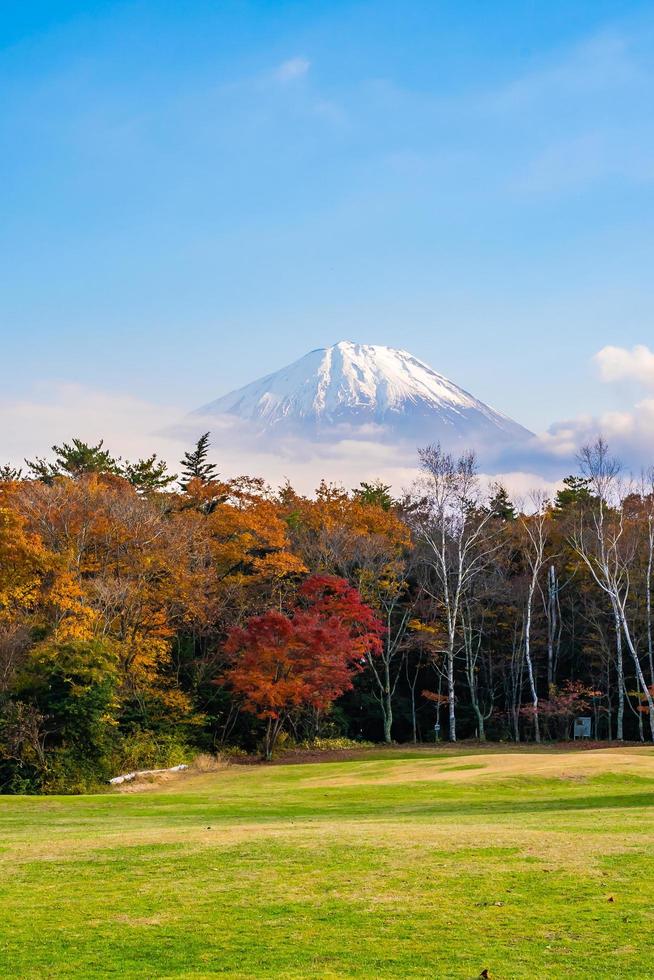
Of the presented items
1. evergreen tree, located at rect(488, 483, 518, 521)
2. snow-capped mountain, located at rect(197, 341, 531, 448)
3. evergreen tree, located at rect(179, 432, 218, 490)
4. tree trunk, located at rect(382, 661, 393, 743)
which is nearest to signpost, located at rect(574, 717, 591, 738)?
tree trunk, located at rect(382, 661, 393, 743)

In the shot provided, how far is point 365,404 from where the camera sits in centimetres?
15562

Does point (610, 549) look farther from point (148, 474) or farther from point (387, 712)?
point (148, 474)

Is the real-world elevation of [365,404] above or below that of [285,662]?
above

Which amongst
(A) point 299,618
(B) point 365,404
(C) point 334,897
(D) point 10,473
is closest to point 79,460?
(D) point 10,473

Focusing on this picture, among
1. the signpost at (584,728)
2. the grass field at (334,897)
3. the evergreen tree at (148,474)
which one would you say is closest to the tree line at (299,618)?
the signpost at (584,728)

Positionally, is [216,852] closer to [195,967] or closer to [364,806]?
[195,967]

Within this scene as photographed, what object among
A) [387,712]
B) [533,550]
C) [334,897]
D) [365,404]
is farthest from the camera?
[365,404]

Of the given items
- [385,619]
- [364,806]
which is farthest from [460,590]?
[364,806]

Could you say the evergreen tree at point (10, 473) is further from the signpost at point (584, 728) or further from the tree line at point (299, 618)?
the signpost at point (584, 728)

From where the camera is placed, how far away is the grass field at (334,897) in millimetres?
7797

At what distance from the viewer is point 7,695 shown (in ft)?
106

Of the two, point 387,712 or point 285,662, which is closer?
point 285,662

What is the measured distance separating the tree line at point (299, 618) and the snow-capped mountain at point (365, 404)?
253 feet

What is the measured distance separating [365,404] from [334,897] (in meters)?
147
